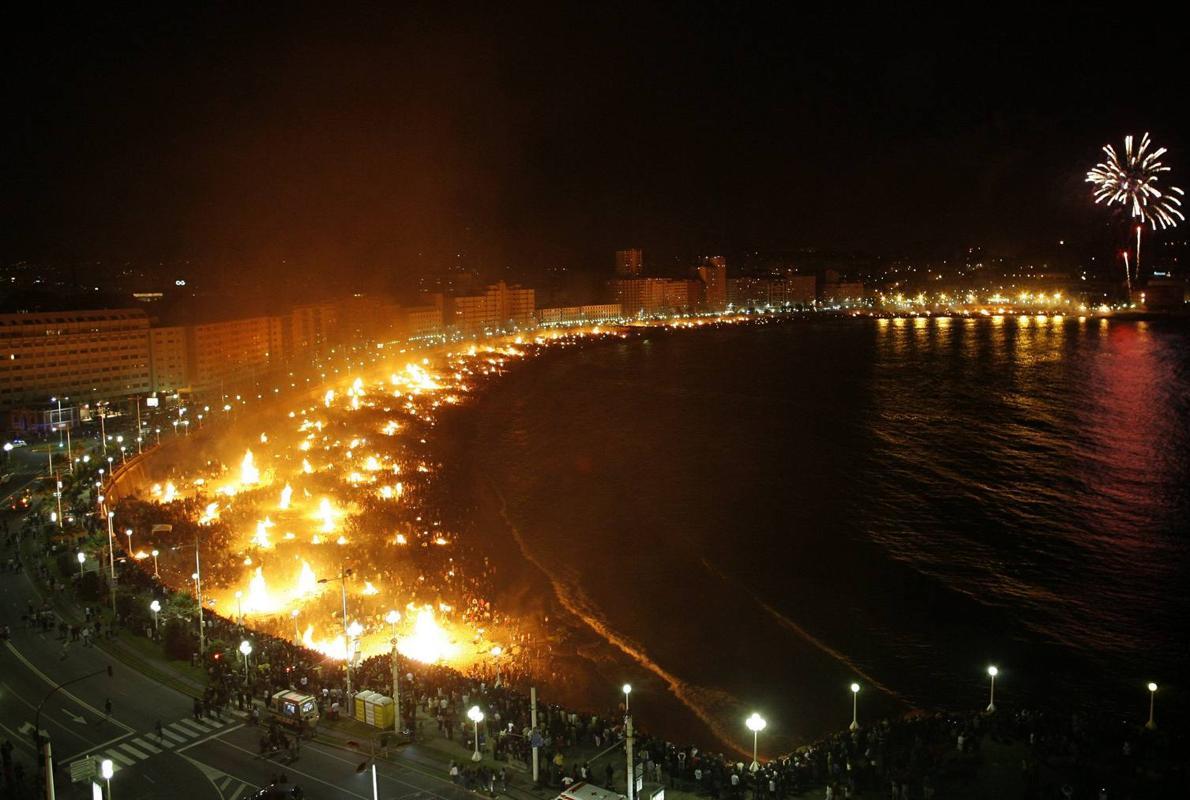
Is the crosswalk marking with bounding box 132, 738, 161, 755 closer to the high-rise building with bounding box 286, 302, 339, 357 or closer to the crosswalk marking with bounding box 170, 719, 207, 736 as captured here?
the crosswalk marking with bounding box 170, 719, 207, 736

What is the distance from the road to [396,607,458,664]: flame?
18.0 ft

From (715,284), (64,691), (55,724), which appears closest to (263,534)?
(64,691)

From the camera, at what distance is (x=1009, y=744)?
13656mm

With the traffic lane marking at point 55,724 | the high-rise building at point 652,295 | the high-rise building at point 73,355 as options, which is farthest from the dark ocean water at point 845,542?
the high-rise building at point 652,295

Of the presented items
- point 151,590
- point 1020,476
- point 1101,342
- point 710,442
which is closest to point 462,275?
point 1101,342

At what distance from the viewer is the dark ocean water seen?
1878cm

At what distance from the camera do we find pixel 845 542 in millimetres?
27781

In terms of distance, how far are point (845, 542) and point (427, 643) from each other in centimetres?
1396

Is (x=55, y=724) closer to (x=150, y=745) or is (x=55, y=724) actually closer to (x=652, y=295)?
(x=150, y=745)

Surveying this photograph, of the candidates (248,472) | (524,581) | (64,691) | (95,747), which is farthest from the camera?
(248,472)

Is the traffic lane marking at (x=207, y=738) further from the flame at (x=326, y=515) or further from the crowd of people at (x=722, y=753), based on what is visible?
the flame at (x=326, y=515)

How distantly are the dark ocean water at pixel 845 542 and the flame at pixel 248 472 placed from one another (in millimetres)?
8836

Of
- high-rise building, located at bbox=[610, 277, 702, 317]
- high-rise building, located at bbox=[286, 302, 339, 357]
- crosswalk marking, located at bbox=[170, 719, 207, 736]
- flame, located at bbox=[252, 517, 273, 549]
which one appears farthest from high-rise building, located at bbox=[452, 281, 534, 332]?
crosswalk marking, located at bbox=[170, 719, 207, 736]

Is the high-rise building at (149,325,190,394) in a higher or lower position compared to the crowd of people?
higher
